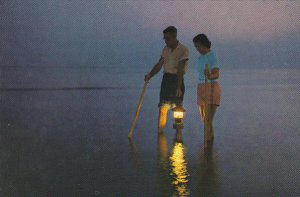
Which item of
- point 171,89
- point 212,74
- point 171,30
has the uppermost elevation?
point 171,30

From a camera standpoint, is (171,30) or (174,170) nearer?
(174,170)

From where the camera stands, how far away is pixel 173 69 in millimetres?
8680

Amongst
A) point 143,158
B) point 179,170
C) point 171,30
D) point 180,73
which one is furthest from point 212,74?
point 179,170

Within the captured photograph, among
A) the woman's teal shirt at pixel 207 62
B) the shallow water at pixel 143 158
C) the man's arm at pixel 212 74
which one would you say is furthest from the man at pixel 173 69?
the man's arm at pixel 212 74

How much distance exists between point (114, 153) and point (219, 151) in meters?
1.62

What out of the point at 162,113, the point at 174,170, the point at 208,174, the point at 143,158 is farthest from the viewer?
the point at 162,113

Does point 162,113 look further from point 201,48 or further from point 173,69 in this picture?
point 201,48

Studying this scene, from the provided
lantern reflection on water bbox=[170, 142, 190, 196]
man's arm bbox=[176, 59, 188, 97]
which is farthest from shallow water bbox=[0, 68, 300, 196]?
man's arm bbox=[176, 59, 188, 97]

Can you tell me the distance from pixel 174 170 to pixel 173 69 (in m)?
3.05

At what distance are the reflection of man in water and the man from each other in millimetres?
839

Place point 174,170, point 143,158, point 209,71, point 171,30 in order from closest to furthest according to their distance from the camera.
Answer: point 174,170
point 143,158
point 209,71
point 171,30

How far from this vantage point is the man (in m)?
8.49

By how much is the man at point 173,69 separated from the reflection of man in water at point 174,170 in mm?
839

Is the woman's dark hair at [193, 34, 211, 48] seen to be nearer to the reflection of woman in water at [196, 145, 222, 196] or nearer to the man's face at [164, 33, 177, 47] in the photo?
the man's face at [164, 33, 177, 47]
